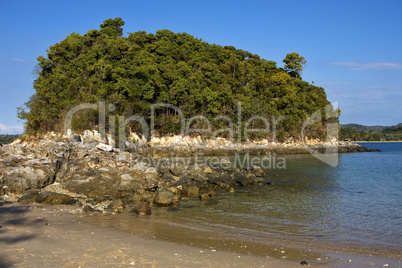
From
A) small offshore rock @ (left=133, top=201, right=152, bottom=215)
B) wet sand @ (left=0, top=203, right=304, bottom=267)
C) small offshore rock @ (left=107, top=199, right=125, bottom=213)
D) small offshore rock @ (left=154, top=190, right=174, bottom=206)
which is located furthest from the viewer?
small offshore rock @ (left=154, top=190, right=174, bottom=206)

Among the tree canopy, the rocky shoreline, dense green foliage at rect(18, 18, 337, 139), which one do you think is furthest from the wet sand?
the tree canopy

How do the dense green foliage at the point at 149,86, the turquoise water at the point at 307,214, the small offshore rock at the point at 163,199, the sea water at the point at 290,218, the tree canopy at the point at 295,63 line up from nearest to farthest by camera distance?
the sea water at the point at 290,218, the turquoise water at the point at 307,214, the small offshore rock at the point at 163,199, the dense green foliage at the point at 149,86, the tree canopy at the point at 295,63

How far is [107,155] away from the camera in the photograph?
22.7m

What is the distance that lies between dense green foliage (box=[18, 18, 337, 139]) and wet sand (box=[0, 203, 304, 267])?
81.9 feet

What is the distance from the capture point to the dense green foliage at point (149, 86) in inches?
1499

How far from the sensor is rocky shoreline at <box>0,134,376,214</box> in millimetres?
14797

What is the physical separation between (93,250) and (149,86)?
3561 centimetres

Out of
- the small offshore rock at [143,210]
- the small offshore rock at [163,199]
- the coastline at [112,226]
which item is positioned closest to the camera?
the coastline at [112,226]

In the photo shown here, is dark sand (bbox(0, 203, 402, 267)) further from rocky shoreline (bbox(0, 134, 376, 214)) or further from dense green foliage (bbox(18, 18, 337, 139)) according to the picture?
dense green foliage (bbox(18, 18, 337, 139))

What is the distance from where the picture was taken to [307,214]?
13.7 metres

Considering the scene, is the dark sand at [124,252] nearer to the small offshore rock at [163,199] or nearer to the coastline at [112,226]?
the coastline at [112,226]

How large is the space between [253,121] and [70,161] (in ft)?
132

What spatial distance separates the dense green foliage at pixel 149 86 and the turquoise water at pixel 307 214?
22.8 metres

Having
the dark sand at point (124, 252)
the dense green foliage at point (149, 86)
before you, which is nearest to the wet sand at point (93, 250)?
the dark sand at point (124, 252)
